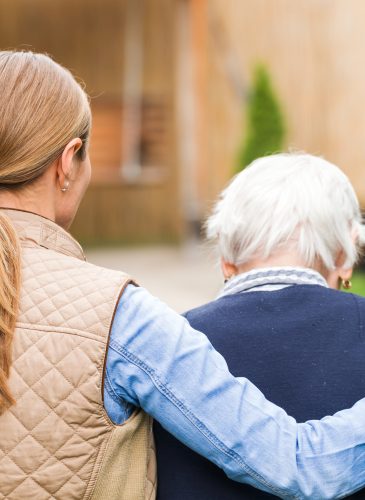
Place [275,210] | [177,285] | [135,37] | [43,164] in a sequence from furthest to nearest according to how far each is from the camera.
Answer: [135,37]
[177,285]
[275,210]
[43,164]

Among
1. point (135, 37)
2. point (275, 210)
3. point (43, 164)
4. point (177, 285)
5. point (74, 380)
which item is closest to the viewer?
point (74, 380)

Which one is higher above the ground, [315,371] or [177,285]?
[315,371]

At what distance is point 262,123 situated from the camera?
11695mm

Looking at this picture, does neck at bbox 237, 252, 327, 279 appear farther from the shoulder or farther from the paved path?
the paved path

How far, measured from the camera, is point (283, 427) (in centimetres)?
183

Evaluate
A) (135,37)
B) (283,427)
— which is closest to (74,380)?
(283,427)

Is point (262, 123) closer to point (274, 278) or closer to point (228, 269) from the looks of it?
point (228, 269)

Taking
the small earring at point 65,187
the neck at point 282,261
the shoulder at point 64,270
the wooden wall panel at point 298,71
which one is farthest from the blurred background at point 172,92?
the shoulder at point 64,270

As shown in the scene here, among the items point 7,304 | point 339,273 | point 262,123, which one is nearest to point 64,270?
point 7,304

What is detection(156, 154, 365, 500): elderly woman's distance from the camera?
209 centimetres

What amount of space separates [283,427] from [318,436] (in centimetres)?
9

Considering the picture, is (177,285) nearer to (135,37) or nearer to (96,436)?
(135,37)

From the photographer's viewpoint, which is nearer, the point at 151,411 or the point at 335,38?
the point at 151,411

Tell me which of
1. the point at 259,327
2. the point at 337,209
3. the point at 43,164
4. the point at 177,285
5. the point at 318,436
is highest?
the point at 43,164
